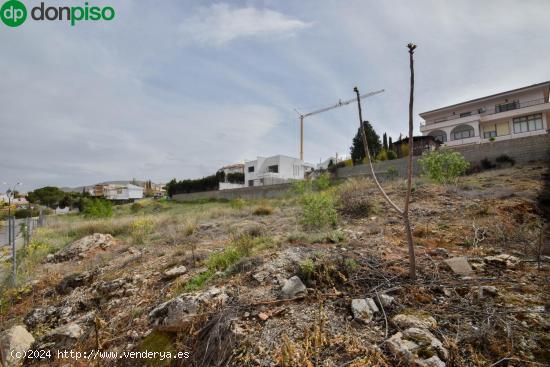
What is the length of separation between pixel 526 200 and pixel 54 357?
9913 mm

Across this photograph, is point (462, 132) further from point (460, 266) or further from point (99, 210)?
point (99, 210)

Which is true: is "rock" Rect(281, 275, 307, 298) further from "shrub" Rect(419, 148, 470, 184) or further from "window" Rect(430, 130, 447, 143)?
"window" Rect(430, 130, 447, 143)

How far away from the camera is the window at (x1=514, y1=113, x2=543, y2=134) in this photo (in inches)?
845

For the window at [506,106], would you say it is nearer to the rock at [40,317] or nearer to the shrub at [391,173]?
the shrub at [391,173]

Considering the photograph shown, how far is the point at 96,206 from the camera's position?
14.3 m

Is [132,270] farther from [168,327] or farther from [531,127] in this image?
[531,127]

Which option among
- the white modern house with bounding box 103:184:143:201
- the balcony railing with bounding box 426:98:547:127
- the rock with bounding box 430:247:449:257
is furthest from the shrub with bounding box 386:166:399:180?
the white modern house with bounding box 103:184:143:201

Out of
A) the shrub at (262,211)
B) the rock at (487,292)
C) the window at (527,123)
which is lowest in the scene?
the rock at (487,292)

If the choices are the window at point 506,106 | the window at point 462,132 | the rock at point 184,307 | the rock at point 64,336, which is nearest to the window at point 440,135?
the window at point 462,132

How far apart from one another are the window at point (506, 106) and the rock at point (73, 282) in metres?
31.2

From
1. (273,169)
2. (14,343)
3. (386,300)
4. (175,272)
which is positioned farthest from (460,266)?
(273,169)

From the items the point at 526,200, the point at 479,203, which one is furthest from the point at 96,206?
the point at 526,200

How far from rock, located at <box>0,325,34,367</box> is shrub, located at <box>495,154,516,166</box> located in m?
18.9

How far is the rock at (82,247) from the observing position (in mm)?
7234
